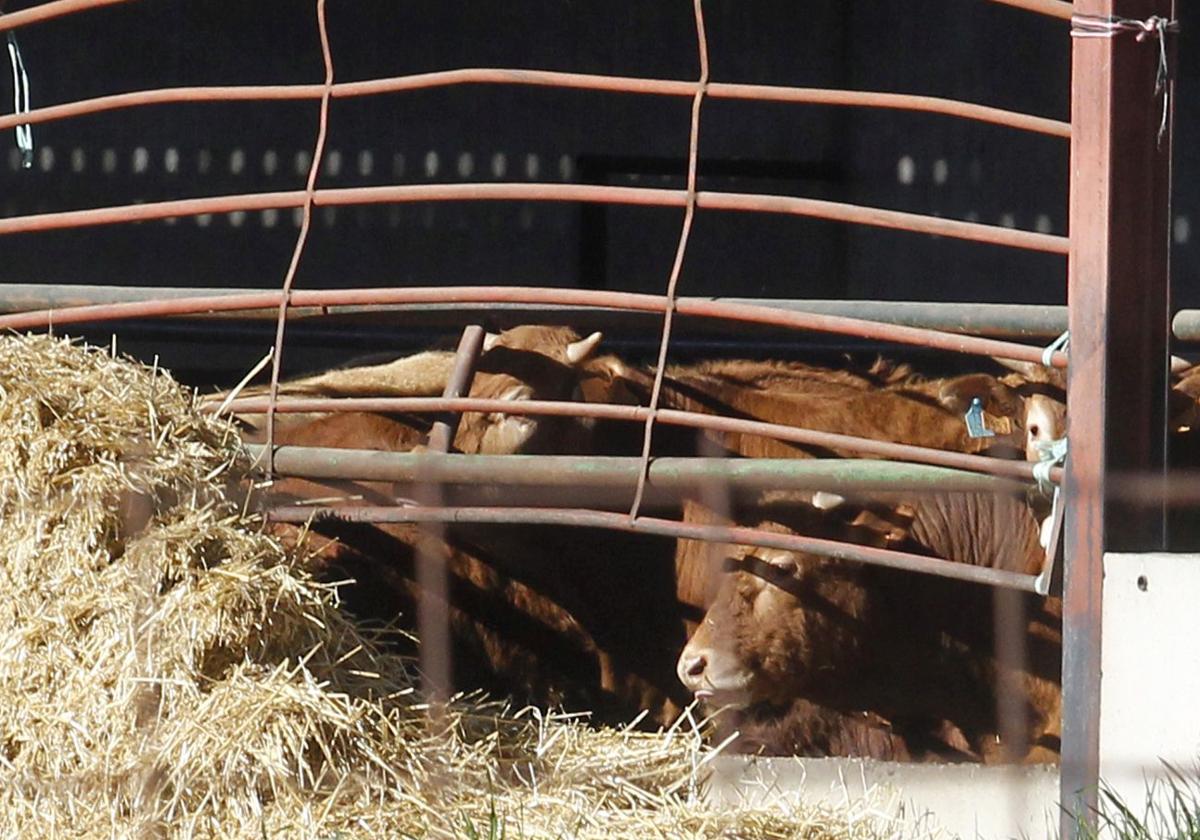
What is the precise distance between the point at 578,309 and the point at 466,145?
7575 millimetres

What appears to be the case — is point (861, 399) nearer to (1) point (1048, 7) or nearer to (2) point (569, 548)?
(2) point (569, 548)

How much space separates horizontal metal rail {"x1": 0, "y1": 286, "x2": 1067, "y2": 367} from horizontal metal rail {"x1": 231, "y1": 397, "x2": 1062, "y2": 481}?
0.22 m

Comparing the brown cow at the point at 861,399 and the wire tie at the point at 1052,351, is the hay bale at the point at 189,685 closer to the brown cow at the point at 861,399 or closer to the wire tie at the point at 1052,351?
the wire tie at the point at 1052,351

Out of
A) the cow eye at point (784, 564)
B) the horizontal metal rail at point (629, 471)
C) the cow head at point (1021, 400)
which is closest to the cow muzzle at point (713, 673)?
the cow eye at point (784, 564)

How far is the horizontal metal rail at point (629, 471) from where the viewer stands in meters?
3.49

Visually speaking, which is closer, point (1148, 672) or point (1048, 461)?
point (1148, 672)

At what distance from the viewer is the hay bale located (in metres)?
2.89

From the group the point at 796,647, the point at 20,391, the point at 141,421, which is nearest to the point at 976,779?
the point at 796,647

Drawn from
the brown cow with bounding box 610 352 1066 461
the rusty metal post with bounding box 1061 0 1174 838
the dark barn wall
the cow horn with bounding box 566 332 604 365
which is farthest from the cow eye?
the dark barn wall

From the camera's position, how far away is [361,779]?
9.73 feet

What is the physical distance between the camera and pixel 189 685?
2939 millimetres

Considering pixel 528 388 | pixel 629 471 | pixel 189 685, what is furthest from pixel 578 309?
pixel 189 685

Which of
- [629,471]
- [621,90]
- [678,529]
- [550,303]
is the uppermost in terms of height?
[621,90]

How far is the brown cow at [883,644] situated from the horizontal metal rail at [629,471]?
1.74 ft
